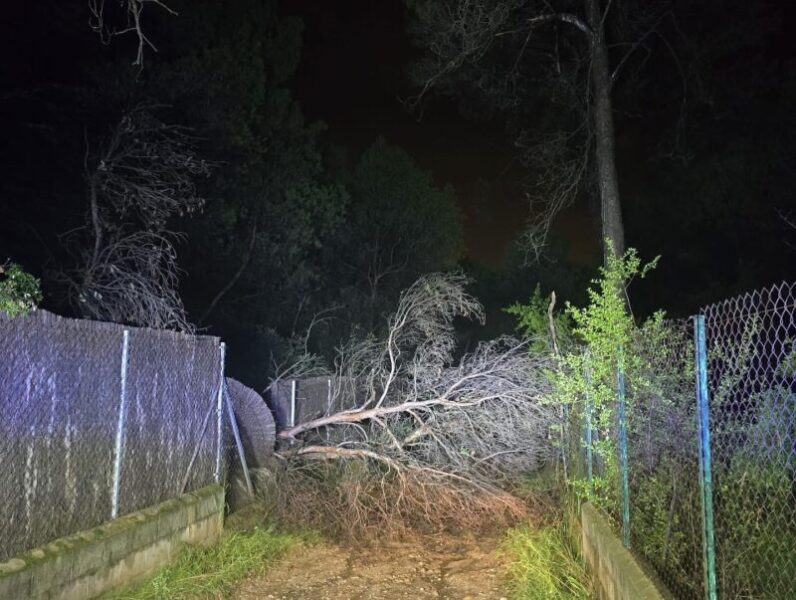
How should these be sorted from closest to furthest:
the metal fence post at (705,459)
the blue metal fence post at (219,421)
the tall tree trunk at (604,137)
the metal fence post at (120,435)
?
the metal fence post at (705,459)
the metal fence post at (120,435)
the blue metal fence post at (219,421)
the tall tree trunk at (604,137)

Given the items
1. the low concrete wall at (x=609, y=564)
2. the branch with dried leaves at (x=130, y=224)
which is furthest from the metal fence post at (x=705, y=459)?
the branch with dried leaves at (x=130, y=224)

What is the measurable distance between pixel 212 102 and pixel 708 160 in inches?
387

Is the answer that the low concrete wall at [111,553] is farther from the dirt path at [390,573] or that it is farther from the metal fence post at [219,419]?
the dirt path at [390,573]

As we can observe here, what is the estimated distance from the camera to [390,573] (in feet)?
23.6

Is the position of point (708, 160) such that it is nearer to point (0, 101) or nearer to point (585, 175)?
point (585, 175)

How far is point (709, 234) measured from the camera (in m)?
18.1

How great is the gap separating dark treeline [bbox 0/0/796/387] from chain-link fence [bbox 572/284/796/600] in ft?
21.4

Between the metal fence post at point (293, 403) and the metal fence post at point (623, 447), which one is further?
the metal fence post at point (293, 403)

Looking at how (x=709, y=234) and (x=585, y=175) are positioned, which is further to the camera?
(x=709, y=234)

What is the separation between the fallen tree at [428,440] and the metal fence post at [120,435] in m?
3.12

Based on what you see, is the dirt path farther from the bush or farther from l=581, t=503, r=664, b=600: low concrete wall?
the bush

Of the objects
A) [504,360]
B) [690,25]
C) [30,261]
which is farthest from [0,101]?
[690,25]

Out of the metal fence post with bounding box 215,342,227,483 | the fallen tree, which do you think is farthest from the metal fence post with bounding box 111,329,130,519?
the fallen tree

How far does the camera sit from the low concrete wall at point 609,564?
396cm
